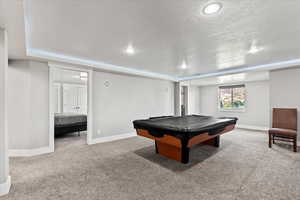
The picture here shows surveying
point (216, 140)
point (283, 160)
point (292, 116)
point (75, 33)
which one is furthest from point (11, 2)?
point (292, 116)

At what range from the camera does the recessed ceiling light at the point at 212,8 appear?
59.1 inches

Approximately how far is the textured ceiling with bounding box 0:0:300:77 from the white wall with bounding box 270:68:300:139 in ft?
2.76

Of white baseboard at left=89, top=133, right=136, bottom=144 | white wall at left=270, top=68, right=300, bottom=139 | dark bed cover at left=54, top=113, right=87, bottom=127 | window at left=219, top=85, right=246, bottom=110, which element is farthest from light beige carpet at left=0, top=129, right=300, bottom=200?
window at left=219, top=85, right=246, bottom=110

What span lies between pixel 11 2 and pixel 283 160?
4.81 m

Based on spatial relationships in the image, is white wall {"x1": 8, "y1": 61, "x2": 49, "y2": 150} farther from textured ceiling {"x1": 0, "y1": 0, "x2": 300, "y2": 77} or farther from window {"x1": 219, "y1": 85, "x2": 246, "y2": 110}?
window {"x1": 219, "y1": 85, "x2": 246, "y2": 110}

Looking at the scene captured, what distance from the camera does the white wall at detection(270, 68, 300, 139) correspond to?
3.73 meters

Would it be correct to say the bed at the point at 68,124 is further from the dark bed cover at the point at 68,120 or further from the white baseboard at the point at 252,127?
the white baseboard at the point at 252,127

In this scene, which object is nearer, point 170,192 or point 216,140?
point 170,192

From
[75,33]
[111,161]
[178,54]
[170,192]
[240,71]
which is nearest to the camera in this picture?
[170,192]

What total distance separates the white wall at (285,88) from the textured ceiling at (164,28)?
2.76ft

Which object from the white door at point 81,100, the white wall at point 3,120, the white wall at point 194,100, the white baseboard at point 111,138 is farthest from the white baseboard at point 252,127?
the white door at point 81,100

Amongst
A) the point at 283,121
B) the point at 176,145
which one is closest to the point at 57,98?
the point at 176,145

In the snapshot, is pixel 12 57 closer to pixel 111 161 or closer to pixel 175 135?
pixel 111 161

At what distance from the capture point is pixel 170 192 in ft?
5.84
